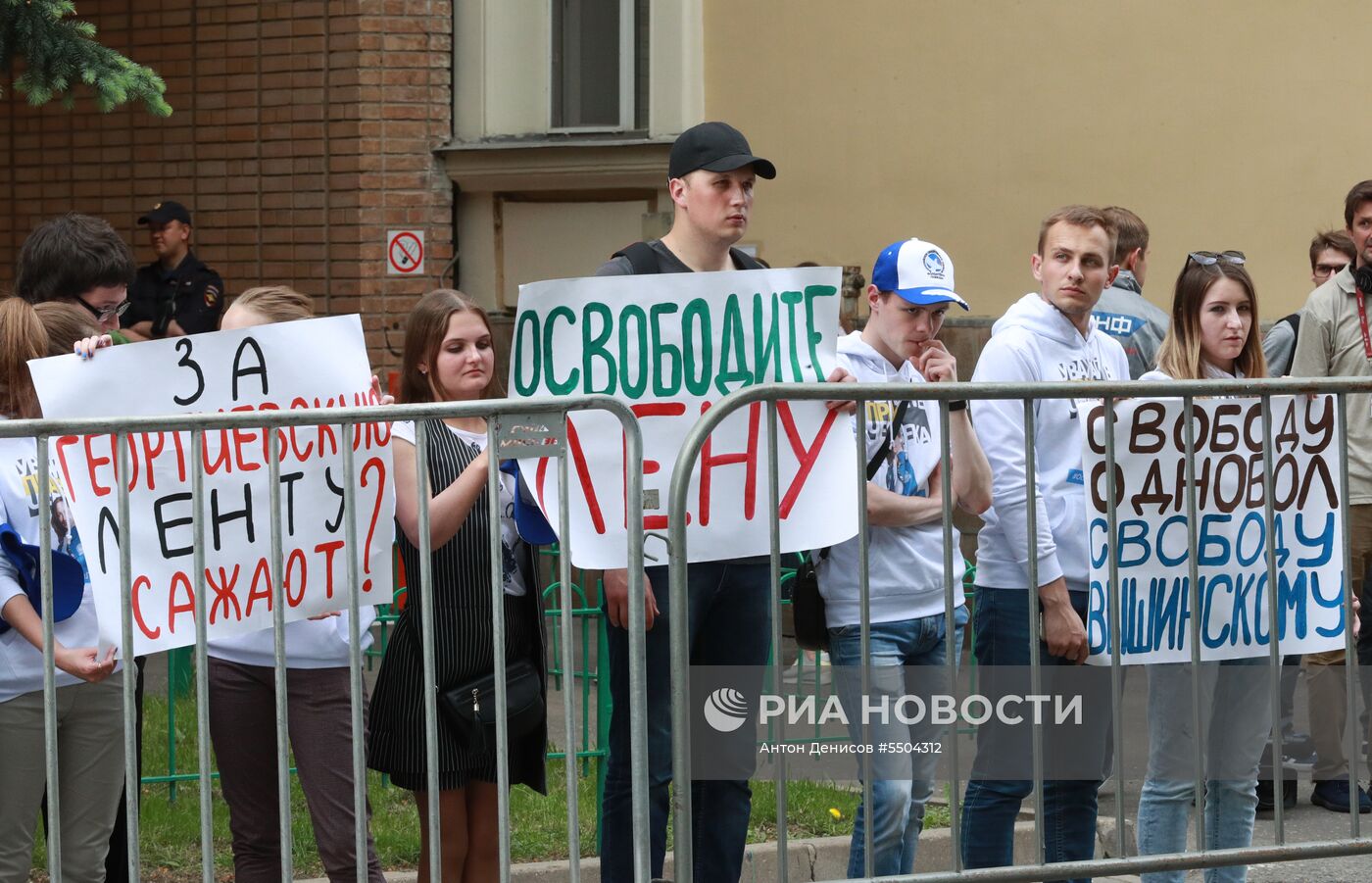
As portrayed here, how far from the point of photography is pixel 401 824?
5926mm

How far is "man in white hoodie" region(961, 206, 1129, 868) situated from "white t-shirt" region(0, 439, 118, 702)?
2129mm

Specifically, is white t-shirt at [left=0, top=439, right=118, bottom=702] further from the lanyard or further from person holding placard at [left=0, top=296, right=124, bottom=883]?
the lanyard

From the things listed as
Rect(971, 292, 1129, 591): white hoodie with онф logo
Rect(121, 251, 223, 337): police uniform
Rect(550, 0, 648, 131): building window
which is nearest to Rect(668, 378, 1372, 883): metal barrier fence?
Rect(971, 292, 1129, 591): white hoodie with онф logo

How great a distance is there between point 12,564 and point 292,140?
7.69 meters

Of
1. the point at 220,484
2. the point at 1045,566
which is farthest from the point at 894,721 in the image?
the point at 220,484

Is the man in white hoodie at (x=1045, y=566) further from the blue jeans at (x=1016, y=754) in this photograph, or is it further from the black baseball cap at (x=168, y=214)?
the black baseball cap at (x=168, y=214)

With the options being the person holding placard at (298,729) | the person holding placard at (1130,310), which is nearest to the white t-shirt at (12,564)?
the person holding placard at (298,729)

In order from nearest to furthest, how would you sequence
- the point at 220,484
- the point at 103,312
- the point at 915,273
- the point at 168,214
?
1. the point at 220,484
2. the point at 915,273
3. the point at 103,312
4. the point at 168,214

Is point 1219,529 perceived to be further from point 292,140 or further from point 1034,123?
point 292,140

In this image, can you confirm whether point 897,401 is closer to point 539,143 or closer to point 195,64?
point 539,143

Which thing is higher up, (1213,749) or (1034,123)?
(1034,123)

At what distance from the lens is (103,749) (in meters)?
4.22

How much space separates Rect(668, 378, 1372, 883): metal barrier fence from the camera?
401 cm

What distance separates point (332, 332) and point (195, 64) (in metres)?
7.91
